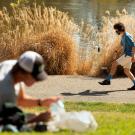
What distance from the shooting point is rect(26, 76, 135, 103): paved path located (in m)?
11.9

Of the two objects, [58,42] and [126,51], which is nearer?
[126,51]

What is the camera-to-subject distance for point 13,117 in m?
5.96

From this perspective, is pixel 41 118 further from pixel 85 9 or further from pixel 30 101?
pixel 85 9

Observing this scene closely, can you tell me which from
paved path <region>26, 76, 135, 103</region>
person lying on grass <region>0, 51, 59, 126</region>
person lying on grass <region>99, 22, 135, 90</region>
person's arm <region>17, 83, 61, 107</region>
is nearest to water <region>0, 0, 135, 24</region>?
paved path <region>26, 76, 135, 103</region>

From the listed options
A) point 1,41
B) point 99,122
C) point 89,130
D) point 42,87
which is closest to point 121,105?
point 42,87

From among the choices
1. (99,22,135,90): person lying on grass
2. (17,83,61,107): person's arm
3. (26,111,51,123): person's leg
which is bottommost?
(99,22,135,90): person lying on grass

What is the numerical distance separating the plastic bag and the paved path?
218 inches

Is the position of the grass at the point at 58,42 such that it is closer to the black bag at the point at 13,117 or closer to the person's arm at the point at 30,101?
the person's arm at the point at 30,101

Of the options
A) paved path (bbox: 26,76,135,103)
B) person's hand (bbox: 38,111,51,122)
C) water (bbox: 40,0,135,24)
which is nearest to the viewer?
person's hand (bbox: 38,111,51,122)

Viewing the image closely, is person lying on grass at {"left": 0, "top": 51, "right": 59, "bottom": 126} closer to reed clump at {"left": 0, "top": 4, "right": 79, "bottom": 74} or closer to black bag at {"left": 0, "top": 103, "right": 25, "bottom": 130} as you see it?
black bag at {"left": 0, "top": 103, "right": 25, "bottom": 130}

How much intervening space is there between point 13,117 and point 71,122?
67 centimetres

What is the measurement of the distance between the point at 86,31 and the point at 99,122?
35.1 ft

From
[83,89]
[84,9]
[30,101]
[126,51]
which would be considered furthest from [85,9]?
[30,101]

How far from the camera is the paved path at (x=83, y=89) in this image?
39.2 feet
